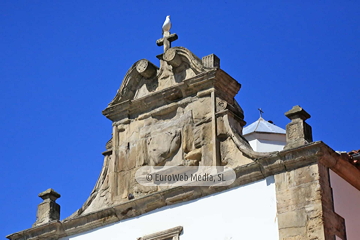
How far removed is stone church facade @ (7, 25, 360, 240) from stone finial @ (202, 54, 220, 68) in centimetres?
2

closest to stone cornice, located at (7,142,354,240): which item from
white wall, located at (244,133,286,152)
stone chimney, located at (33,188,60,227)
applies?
stone chimney, located at (33,188,60,227)

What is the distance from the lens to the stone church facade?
16250mm

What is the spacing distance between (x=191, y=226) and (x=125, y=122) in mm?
2986

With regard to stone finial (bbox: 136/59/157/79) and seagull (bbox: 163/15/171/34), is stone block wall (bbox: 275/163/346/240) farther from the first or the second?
seagull (bbox: 163/15/171/34)

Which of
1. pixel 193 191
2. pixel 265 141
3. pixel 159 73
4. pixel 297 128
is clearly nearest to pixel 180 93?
pixel 159 73

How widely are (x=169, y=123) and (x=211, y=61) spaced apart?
1410mm

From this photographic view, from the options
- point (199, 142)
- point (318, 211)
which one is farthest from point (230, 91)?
point (318, 211)

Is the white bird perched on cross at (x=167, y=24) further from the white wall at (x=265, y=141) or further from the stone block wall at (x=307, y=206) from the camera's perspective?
the white wall at (x=265, y=141)

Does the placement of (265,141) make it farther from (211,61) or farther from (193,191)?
(193,191)

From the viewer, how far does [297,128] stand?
16734 millimetres

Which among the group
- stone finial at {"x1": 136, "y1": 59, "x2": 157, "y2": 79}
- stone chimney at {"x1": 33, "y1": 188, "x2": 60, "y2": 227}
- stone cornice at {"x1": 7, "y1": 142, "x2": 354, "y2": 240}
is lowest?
stone cornice at {"x1": 7, "y1": 142, "x2": 354, "y2": 240}

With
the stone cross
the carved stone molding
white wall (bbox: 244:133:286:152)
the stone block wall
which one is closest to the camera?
the stone block wall

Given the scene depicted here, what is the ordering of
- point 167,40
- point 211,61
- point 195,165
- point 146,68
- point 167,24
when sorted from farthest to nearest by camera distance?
point 167,24, point 167,40, point 146,68, point 211,61, point 195,165

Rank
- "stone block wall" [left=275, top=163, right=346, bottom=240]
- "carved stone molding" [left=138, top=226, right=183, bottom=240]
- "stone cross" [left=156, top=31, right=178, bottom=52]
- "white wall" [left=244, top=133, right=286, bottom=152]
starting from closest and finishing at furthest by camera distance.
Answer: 1. "stone block wall" [left=275, top=163, right=346, bottom=240]
2. "carved stone molding" [left=138, top=226, right=183, bottom=240]
3. "stone cross" [left=156, top=31, right=178, bottom=52]
4. "white wall" [left=244, top=133, right=286, bottom=152]
